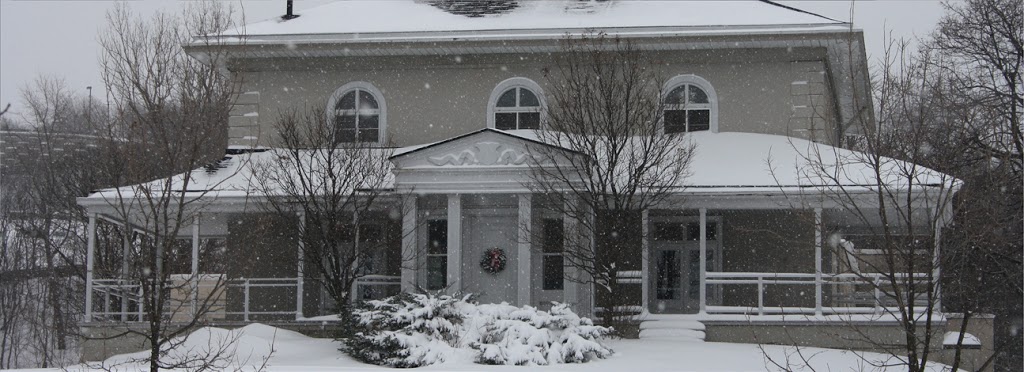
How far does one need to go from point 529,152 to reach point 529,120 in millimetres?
3262

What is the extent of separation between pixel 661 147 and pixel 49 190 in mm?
22270

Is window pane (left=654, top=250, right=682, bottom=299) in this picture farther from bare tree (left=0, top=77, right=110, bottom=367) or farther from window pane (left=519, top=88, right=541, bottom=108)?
bare tree (left=0, top=77, right=110, bottom=367)

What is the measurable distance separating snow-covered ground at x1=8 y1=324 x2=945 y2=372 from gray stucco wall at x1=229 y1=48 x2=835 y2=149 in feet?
15.9

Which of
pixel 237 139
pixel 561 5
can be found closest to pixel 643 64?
pixel 561 5

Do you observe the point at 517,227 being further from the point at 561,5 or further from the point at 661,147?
the point at 561,5

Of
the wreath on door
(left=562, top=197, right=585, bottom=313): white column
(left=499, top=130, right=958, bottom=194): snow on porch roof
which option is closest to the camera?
(left=499, top=130, right=958, bottom=194): snow on porch roof

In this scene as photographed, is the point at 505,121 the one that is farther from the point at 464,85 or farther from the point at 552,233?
the point at 552,233

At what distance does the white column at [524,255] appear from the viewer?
17.0 meters

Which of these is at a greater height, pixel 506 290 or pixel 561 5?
pixel 561 5

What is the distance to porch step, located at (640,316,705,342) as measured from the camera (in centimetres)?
1623

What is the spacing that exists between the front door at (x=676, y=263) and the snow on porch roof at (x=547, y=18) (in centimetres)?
363

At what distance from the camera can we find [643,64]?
19.5 metres

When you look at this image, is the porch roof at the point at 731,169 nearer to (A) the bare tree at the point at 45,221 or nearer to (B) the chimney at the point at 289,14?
(B) the chimney at the point at 289,14

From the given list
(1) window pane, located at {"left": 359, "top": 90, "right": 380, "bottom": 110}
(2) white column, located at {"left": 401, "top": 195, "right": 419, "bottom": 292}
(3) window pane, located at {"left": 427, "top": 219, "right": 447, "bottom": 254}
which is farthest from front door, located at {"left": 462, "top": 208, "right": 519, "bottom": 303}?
(1) window pane, located at {"left": 359, "top": 90, "right": 380, "bottom": 110}
